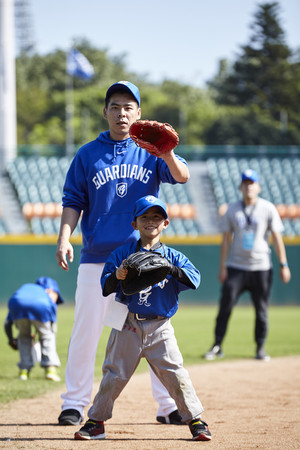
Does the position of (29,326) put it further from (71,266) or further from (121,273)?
(71,266)

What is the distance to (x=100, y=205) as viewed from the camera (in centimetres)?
439

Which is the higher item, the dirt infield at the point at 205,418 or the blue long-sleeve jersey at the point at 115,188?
the blue long-sleeve jersey at the point at 115,188

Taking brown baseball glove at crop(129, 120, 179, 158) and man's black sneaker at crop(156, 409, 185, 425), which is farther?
man's black sneaker at crop(156, 409, 185, 425)

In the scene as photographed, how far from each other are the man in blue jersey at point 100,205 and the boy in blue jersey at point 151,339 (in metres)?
0.37

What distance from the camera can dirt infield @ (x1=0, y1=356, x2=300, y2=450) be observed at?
398cm

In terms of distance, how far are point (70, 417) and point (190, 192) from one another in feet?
60.8

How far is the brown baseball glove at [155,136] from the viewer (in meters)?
3.87

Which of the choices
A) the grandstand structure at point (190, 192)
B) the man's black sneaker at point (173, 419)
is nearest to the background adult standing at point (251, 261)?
the man's black sneaker at point (173, 419)

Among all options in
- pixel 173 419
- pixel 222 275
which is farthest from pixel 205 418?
pixel 222 275

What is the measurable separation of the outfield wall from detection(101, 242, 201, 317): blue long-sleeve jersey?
1063cm

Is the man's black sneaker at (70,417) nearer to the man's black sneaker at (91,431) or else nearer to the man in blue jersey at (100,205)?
the man in blue jersey at (100,205)

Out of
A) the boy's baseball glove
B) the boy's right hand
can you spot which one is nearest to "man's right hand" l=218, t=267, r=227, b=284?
the boy's baseball glove

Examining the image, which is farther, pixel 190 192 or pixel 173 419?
pixel 190 192

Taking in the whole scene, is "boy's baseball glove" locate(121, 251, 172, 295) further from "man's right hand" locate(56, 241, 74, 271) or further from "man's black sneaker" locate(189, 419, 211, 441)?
"man's black sneaker" locate(189, 419, 211, 441)
